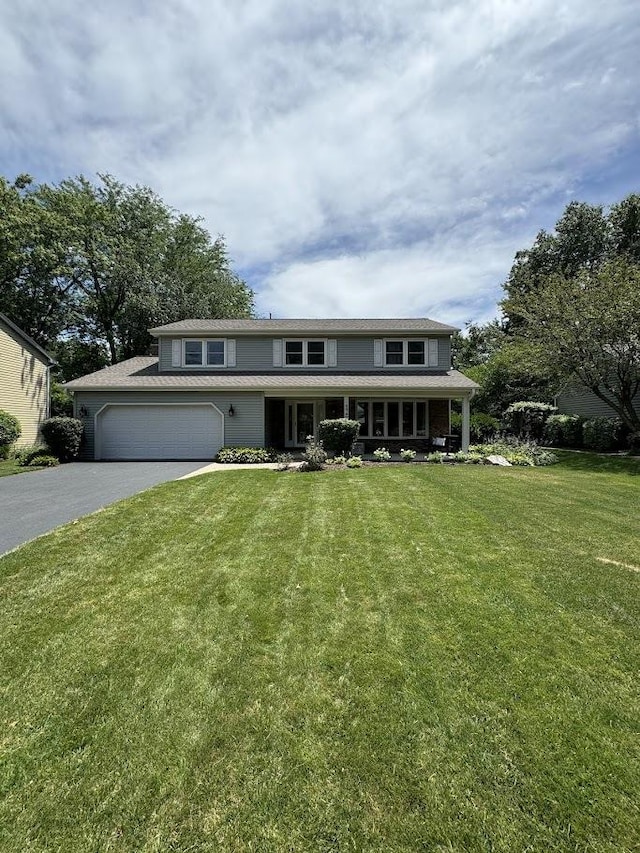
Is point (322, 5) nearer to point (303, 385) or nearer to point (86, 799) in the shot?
point (303, 385)

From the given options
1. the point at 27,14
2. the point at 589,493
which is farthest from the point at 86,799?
the point at 27,14

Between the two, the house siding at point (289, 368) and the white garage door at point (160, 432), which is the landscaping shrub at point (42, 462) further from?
the house siding at point (289, 368)

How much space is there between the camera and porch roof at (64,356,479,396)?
1543cm

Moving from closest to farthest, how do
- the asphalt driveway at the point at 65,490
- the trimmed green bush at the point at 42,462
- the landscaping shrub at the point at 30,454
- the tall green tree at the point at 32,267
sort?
the asphalt driveway at the point at 65,490, the trimmed green bush at the point at 42,462, the landscaping shrub at the point at 30,454, the tall green tree at the point at 32,267

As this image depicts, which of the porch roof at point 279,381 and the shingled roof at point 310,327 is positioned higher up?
the shingled roof at point 310,327

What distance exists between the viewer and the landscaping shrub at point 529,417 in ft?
71.1

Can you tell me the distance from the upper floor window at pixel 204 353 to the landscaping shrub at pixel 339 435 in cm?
615

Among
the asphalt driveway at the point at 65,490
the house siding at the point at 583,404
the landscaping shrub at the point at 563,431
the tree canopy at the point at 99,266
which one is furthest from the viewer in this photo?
the tree canopy at the point at 99,266

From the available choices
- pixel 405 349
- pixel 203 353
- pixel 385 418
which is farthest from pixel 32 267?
pixel 385 418

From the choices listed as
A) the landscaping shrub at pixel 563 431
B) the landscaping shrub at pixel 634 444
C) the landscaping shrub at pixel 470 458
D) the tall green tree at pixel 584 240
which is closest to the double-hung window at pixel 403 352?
the landscaping shrub at pixel 470 458

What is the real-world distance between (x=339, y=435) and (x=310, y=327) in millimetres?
6428

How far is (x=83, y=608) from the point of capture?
4.01 metres

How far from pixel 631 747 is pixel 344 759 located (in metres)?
1.68

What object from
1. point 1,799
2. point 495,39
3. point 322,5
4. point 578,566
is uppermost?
point 322,5
